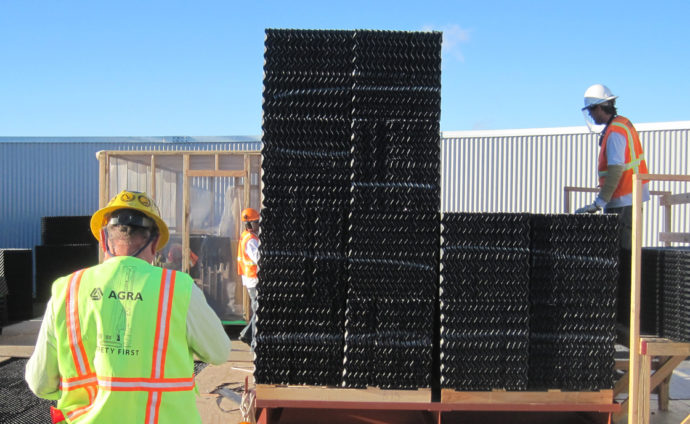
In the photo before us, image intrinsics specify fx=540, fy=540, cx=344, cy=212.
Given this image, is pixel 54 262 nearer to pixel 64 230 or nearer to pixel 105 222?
pixel 64 230

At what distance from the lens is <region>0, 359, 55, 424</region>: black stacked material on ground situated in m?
5.81

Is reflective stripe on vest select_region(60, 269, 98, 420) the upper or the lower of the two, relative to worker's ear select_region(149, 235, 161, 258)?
lower

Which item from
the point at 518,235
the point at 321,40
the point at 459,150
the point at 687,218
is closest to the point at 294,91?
the point at 321,40

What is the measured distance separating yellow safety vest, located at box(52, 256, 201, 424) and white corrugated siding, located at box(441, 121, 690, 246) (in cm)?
1270

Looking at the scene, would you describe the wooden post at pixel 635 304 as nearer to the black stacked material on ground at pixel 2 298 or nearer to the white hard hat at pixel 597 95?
the white hard hat at pixel 597 95

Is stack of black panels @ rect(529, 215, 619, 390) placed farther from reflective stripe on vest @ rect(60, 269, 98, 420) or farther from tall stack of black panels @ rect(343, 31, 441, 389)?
reflective stripe on vest @ rect(60, 269, 98, 420)

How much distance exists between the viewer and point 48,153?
16.5m

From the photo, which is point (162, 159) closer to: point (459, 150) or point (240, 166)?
point (240, 166)

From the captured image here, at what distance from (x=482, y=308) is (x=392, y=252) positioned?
73 centimetres

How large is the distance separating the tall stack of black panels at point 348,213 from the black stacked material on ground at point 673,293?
1.90 m

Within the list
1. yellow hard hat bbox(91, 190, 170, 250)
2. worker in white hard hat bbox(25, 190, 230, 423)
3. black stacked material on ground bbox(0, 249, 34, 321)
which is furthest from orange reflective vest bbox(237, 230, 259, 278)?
black stacked material on ground bbox(0, 249, 34, 321)

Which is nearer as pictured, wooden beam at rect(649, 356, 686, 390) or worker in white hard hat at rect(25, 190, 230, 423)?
worker in white hard hat at rect(25, 190, 230, 423)

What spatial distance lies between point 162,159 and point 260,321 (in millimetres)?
6147

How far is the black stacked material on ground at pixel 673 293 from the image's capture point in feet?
13.1
